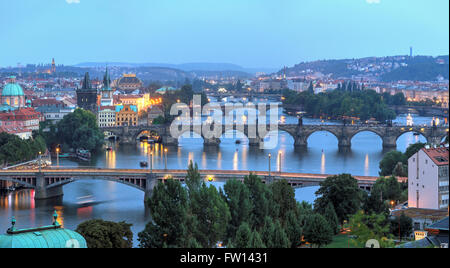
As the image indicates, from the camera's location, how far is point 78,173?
17.7 meters

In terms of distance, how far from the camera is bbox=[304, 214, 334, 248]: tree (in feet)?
34.1

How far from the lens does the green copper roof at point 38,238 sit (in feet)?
17.2

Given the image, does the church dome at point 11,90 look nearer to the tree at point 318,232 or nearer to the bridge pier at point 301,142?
the bridge pier at point 301,142

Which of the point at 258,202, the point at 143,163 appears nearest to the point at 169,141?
the point at 143,163

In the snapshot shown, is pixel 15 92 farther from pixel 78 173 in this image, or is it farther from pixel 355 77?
pixel 355 77

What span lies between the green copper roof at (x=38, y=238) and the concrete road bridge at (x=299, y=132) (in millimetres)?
23456

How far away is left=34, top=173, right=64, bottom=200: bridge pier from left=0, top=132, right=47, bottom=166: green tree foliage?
3.81 meters

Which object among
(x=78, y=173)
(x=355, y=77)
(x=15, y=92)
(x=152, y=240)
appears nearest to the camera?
(x=152, y=240)

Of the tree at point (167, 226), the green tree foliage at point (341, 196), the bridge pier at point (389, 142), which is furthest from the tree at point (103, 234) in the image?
the bridge pier at point (389, 142)

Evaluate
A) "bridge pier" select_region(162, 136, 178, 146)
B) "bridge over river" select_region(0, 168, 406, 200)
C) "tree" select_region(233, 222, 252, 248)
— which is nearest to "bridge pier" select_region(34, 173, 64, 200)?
"bridge over river" select_region(0, 168, 406, 200)

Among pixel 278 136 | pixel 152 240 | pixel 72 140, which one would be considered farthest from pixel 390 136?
pixel 152 240

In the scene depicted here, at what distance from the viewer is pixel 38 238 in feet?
17.7

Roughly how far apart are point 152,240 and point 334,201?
400 centimetres

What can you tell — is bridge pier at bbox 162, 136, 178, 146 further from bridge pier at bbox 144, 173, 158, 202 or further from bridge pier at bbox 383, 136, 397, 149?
bridge pier at bbox 144, 173, 158, 202
